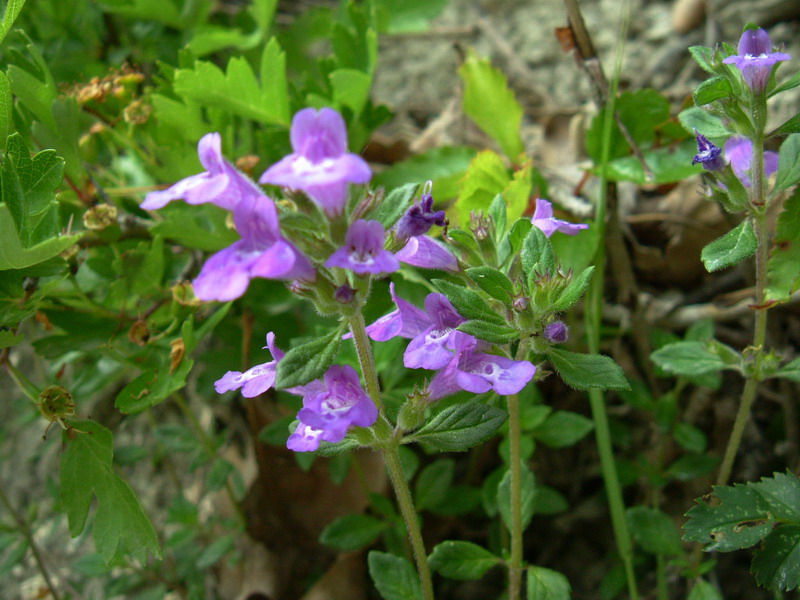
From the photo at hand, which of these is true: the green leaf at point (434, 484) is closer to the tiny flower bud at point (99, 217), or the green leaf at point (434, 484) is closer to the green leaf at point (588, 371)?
the green leaf at point (588, 371)

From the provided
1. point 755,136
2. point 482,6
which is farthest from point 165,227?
point 482,6

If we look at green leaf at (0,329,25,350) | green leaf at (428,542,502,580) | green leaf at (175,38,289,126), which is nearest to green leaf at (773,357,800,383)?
green leaf at (428,542,502,580)

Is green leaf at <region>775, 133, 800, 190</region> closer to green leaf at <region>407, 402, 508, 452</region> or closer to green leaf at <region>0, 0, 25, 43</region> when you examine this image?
green leaf at <region>407, 402, 508, 452</region>

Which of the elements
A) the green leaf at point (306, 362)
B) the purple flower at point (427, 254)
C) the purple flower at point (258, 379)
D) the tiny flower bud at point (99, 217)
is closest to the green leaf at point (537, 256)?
the purple flower at point (427, 254)

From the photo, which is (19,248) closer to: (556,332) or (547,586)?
(556,332)

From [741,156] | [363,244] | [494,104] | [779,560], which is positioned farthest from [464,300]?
[494,104]
